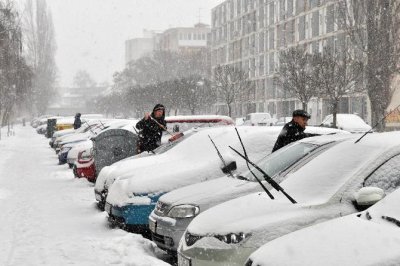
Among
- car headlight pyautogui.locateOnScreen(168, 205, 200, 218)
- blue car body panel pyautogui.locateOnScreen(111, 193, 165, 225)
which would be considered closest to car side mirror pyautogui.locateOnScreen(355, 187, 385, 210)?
car headlight pyautogui.locateOnScreen(168, 205, 200, 218)

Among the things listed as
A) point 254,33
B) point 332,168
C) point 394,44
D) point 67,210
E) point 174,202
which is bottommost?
point 67,210

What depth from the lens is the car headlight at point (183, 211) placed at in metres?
6.07

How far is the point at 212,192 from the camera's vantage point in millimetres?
6180

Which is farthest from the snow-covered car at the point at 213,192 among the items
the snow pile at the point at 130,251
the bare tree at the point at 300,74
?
the bare tree at the point at 300,74

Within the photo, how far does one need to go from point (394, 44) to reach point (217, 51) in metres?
55.0

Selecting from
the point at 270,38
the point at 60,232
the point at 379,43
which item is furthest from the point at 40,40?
the point at 60,232

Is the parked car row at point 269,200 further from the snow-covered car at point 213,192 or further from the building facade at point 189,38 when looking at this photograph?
the building facade at point 189,38

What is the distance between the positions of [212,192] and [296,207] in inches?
66.4

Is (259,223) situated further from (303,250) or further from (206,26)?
(206,26)

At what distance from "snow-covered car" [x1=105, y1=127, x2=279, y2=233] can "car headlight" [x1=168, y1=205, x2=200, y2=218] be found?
1.29m

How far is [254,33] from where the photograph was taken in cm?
7025

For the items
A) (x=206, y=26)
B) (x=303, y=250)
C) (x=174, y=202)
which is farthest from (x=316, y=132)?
(x=206, y=26)

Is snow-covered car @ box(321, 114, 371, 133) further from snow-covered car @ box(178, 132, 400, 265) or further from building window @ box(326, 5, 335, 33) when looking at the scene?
snow-covered car @ box(178, 132, 400, 265)

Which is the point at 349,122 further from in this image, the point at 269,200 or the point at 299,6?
the point at 299,6
